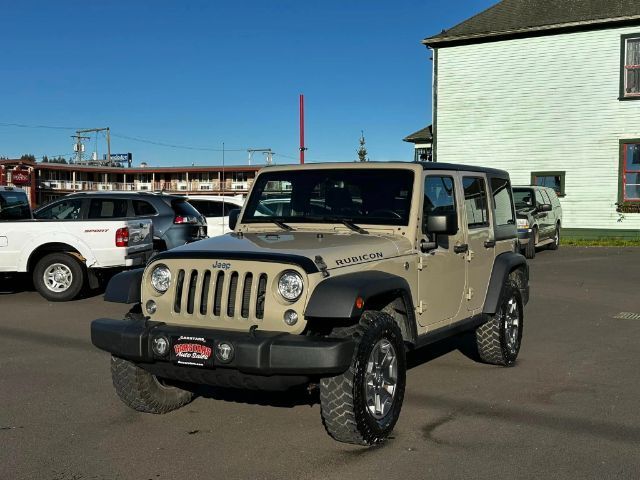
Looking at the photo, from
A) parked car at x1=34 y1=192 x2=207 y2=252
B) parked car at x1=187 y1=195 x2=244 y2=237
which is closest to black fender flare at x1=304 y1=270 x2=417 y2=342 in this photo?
parked car at x1=34 y1=192 x2=207 y2=252

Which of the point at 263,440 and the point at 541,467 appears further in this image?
the point at 263,440

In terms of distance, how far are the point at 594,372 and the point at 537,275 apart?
25.7 feet

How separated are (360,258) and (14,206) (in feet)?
34.1

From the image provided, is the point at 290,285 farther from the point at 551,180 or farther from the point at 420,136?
the point at 420,136

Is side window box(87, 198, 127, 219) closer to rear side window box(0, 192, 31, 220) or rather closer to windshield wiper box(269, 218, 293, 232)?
rear side window box(0, 192, 31, 220)

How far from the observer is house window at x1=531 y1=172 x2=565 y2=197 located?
24172 mm

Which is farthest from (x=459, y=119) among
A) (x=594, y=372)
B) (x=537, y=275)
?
(x=594, y=372)

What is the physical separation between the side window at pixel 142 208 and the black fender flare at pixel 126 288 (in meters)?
8.56

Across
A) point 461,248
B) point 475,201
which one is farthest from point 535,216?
point 461,248

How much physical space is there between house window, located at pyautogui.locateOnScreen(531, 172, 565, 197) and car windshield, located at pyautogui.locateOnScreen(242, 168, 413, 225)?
2000cm

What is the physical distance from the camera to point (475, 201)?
6.41 meters

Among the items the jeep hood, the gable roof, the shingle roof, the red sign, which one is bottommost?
the jeep hood

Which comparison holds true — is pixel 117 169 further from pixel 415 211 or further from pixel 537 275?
pixel 415 211

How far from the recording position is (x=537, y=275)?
14.2 meters
